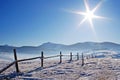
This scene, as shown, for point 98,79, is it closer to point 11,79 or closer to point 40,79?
point 40,79

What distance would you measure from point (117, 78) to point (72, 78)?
3308mm

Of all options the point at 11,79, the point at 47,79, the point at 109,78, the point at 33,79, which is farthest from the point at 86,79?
the point at 11,79

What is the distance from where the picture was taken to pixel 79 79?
12523 mm

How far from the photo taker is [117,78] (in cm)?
1262

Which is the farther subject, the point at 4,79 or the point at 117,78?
the point at 117,78

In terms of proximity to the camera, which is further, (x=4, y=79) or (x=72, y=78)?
(x=72, y=78)

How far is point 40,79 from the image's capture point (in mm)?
12203

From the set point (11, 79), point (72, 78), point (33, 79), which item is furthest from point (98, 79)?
point (11, 79)

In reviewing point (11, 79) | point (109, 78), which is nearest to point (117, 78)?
point (109, 78)

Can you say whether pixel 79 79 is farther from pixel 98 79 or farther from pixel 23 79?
pixel 23 79

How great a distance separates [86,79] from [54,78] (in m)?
2.37

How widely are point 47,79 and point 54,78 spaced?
66cm

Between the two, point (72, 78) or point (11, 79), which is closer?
point (11, 79)

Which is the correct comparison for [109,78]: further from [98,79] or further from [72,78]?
[72,78]
